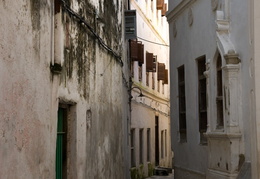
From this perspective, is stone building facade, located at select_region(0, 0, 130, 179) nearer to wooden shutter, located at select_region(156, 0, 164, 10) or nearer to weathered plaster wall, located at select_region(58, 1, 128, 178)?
weathered plaster wall, located at select_region(58, 1, 128, 178)

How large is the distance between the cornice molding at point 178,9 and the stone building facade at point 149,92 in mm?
2094

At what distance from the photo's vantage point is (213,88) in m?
10.3

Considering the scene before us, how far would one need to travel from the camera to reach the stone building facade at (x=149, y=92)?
18.8 meters

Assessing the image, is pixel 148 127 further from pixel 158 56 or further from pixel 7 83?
pixel 7 83

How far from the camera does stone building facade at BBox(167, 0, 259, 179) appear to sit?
344 inches

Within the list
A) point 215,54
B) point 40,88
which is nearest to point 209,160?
point 215,54

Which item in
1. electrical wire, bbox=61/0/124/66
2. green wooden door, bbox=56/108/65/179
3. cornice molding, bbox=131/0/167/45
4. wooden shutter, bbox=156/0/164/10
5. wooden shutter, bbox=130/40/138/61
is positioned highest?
wooden shutter, bbox=156/0/164/10

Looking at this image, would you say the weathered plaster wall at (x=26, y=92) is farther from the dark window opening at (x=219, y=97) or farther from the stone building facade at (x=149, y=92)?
the stone building facade at (x=149, y=92)

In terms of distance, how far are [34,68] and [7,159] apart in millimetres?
1239

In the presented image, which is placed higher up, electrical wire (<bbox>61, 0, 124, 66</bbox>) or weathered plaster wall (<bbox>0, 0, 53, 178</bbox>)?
electrical wire (<bbox>61, 0, 124, 66</bbox>)

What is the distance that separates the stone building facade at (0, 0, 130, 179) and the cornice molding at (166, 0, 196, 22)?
1.90m

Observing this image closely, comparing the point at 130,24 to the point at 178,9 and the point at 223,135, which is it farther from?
the point at 223,135

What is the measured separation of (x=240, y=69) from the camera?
354 inches

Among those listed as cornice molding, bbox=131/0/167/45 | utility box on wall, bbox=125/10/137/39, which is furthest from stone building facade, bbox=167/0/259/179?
cornice molding, bbox=131/0/167/45
